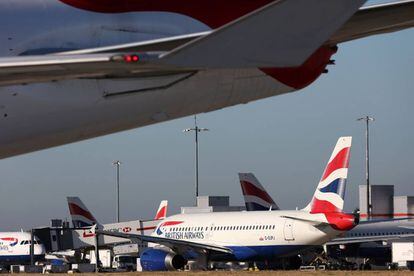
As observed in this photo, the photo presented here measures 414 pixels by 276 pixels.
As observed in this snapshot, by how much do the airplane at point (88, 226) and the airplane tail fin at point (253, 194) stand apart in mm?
9988

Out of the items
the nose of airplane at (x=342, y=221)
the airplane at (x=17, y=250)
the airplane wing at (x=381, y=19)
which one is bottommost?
the airplane at (x=17, y=250)

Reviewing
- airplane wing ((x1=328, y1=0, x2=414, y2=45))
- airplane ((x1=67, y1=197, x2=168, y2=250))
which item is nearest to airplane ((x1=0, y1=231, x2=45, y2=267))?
airplane ((x1=67, y1=197, x2=168, y2=250))

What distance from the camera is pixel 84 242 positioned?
87.0 m

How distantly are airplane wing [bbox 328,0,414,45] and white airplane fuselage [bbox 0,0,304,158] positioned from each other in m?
1.26

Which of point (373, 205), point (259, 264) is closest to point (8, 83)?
point (259, 264)

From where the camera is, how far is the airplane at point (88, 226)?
86125 mm

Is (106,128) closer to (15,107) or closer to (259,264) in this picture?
(15,107)

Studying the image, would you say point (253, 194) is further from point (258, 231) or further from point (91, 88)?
point (91, 88)

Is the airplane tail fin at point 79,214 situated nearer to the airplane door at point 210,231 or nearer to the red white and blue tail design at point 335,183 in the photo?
the airplane door at point 210,231

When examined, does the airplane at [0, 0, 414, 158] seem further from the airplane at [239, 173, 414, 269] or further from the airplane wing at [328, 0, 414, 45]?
the airplane at [239, 173, 414, 269]

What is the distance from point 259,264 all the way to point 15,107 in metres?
62.3

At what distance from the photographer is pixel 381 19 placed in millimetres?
10812

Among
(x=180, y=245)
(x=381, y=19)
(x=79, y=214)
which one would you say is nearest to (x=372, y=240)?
(x=180, y=245)

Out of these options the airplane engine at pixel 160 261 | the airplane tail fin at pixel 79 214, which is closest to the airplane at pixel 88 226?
the airplane tail fin at pixel 79 214
